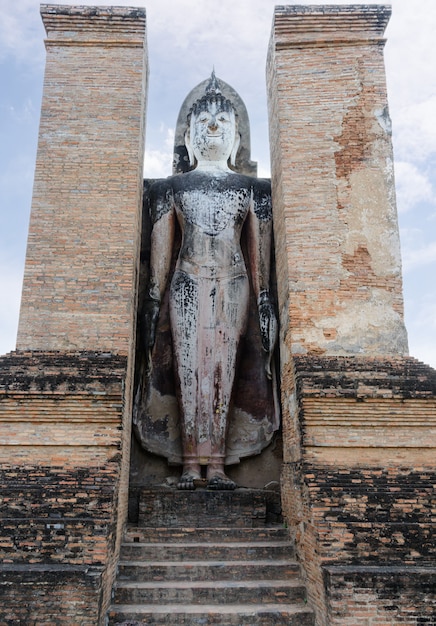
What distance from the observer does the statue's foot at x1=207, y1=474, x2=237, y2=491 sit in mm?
7574

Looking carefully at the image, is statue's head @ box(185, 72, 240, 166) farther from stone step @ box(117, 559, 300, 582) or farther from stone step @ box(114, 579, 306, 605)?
stone step @ box(114, 579, 306, 605)

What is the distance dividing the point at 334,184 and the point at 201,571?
4.74 meters

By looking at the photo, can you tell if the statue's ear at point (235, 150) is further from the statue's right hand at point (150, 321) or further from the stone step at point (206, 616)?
the stone step at point (206, 616)

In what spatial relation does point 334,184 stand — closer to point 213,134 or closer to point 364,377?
point 213,134

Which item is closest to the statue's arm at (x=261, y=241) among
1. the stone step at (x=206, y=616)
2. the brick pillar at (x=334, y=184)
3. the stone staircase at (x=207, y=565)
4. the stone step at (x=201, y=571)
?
the brick pillar at (x=334, y=184)

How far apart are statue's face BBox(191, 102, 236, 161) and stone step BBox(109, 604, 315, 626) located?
6145mm

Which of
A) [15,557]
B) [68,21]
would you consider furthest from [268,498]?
[68,21]

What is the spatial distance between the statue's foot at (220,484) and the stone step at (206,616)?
1.86m

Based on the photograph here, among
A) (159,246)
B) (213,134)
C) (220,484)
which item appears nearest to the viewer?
(220,484)

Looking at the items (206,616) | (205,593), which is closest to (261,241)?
(205,593)

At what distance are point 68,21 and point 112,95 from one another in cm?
127

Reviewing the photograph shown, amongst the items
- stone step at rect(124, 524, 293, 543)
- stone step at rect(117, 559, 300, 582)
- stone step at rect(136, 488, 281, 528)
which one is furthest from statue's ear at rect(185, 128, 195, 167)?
stone step at rect(117, 559, 300, 582)

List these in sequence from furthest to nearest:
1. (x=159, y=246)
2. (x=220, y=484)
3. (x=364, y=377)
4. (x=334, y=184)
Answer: (x=159, y=246)
(x=334, y=184)
(x=220, y=484)
(x=364, y=377)

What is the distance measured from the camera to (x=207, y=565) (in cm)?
626
